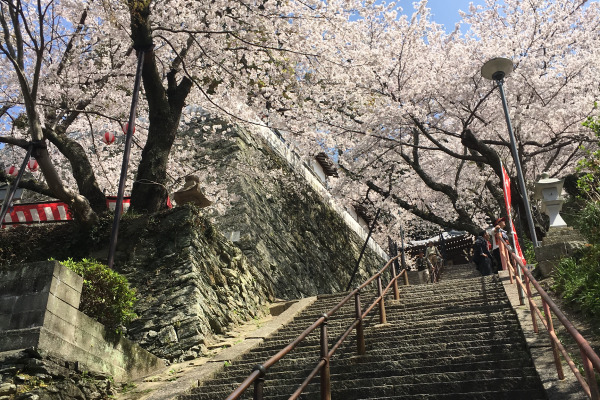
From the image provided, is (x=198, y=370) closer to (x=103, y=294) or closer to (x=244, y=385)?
(x=103, y=294)

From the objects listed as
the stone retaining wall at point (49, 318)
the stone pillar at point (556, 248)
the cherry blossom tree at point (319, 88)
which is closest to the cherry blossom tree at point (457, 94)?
the cherry blossom tree at point (319, 88)

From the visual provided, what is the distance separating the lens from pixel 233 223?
14.3m

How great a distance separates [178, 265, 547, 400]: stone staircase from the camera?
5.47m

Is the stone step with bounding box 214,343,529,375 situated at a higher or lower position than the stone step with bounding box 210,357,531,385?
higher

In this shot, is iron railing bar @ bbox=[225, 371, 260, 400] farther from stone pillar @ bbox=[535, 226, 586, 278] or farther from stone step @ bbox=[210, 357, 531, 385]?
stone pillar @ bbox=[535, 226, 586, 278]

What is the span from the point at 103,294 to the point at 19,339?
166 centimetres

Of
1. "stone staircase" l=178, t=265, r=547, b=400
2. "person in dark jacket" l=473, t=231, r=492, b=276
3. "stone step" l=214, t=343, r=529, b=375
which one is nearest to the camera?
"stone staircase" l=178, t=265, r=547, b=400

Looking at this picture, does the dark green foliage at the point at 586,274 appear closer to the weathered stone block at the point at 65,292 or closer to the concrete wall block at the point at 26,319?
the weathered stone block at the point at 65,292

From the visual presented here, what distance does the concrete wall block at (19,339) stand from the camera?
565cm

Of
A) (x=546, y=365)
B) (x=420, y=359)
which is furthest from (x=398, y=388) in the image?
(x=546, y=365)

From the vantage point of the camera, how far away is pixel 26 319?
19.5 feet

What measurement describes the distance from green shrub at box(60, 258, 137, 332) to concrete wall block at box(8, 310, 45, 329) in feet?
3.46

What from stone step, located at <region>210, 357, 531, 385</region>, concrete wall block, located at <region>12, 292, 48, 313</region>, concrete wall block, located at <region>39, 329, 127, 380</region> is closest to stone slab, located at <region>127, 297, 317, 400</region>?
stone step, located at <region>210, 357, 531, 385</region>

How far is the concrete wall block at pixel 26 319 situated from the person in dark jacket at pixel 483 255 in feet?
36.2
